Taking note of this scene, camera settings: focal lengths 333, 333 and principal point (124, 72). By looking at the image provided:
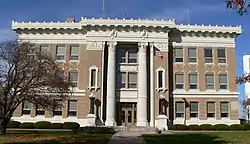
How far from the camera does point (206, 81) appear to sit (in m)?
45.4

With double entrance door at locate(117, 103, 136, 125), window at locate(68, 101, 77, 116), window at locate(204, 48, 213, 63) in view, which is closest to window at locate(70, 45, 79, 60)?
window at locate(68, 101, 77, 116)

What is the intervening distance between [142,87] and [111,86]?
156 inches

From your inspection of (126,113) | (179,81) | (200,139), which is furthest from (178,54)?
(200,139)

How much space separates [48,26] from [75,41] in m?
4.16

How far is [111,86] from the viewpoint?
42406mm

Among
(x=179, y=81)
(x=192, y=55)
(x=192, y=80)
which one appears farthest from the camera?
(x=192, y=55)

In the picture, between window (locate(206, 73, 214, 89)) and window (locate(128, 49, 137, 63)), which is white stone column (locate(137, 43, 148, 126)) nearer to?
window (locate(128, 49, 137, 63))

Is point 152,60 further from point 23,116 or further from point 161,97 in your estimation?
point 23,116

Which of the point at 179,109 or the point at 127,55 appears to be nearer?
the point at 179,109

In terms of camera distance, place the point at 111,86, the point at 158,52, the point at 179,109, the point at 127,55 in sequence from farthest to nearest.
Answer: the point at 127,55
the point at 179,109
the point at 158,52
the point at 111,86

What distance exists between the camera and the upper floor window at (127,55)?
44844 mm

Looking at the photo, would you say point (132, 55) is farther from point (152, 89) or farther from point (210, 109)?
point (210, 109)

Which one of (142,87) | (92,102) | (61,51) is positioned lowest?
(92,102)

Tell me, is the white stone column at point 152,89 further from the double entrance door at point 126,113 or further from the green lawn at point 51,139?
the green lawn at point 51,139
